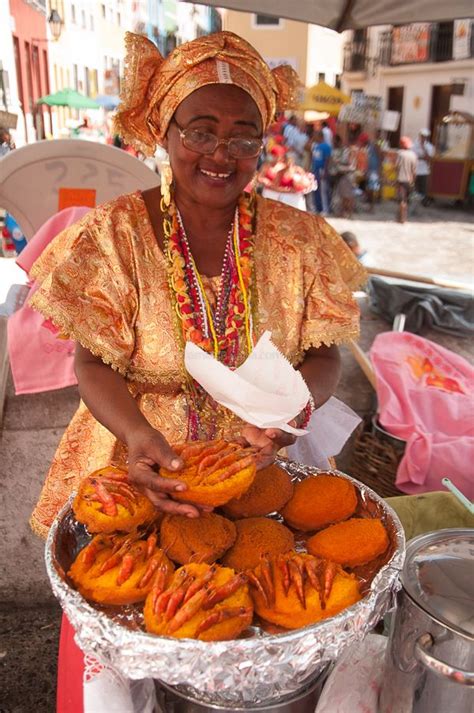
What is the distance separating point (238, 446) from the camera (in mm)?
1073

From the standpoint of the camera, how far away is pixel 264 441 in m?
1.09

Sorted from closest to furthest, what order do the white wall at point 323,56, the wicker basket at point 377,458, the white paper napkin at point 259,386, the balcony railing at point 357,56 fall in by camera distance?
the white paper napkin at point 259,386 → the wicker basket at point 377,458 → the balcony railing at point 357,56 → the white wall at point 323,56

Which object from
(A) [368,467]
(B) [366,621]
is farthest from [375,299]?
(B) [366,621]

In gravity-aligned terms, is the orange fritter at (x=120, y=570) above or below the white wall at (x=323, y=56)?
below

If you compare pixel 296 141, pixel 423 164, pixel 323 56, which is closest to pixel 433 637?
pixel 296 141

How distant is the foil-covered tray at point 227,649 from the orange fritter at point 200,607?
0.02m

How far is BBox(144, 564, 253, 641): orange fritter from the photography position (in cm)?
82

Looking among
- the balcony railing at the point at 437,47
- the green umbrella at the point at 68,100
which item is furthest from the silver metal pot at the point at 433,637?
the balcony railing at the point at 437,47

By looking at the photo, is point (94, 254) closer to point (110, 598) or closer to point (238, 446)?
point (238, 446)

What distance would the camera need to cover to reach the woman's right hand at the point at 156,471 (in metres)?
0.96

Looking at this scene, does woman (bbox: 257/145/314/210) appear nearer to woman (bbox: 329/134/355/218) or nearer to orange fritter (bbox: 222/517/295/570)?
woman (bbox: 329/134/355/218)

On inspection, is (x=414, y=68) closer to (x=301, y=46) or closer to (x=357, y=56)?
(x=357, y=56)

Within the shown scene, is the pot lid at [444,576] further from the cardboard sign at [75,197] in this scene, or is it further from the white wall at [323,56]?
the white wall at [323,56]

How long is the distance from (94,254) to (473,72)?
23418 millimetres
